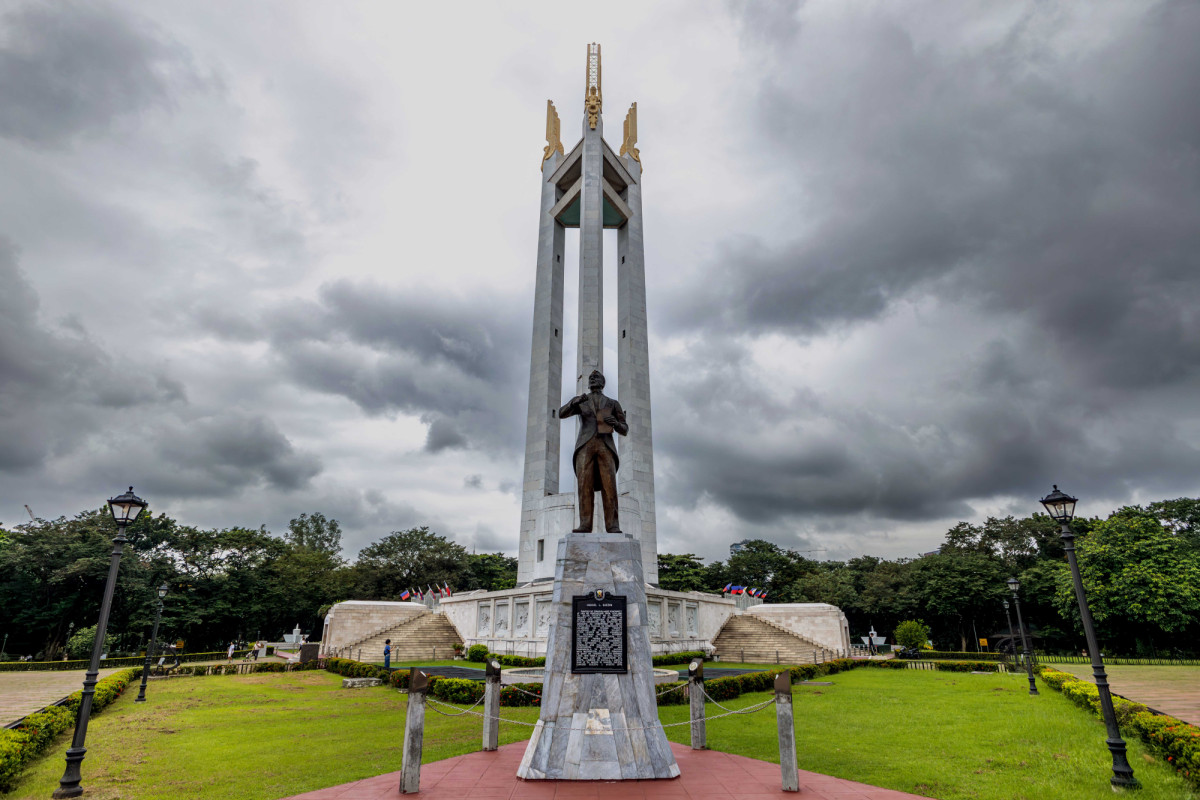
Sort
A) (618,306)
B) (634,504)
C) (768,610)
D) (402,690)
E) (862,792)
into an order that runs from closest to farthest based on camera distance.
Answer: (862,792) → (402,690) → (634,504) → (768,610) → (618,306)

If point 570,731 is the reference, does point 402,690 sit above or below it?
below

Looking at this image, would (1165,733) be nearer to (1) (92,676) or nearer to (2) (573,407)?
(2) (573,407)

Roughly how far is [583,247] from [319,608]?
37.3 meters

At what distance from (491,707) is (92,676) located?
6232mm

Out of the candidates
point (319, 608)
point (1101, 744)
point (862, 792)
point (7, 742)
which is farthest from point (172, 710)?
point (319, 608)

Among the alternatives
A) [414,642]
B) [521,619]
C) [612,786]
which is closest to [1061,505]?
[612,786]

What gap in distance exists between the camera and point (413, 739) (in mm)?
7652

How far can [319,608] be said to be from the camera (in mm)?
50219

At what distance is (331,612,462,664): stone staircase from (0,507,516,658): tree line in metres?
17.6

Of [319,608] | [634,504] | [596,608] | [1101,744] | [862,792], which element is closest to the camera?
[862,792]

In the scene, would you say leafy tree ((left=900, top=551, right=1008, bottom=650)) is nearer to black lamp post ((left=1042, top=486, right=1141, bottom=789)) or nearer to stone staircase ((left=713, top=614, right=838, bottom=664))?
stone staircase ((left=713, top=614, right=838, bottom=664))

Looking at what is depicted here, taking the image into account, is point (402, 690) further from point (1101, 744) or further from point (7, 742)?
point (1101, 744)

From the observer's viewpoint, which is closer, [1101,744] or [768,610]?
[1101,744]

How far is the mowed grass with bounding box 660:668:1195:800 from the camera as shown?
8.48 meters
